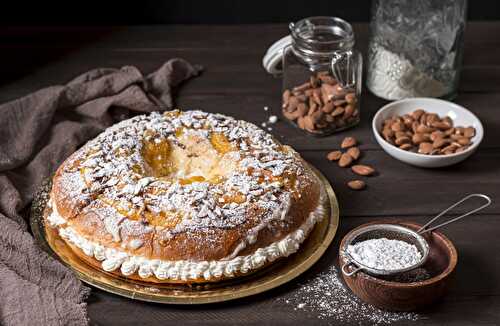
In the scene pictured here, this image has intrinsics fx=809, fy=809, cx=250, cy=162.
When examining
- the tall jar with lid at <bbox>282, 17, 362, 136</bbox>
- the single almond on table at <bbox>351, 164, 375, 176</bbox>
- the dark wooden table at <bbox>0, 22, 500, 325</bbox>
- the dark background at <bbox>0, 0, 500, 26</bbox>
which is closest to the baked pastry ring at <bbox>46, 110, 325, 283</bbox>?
the dark wooden table at <bbox>0, 22, 500, 325</bbox>

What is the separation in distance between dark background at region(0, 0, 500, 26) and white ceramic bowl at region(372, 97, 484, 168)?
2.70ft

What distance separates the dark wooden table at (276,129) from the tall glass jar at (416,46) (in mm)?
86

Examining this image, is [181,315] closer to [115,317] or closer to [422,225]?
[115,317]

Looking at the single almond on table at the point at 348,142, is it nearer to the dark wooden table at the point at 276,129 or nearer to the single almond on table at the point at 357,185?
the dark wooden table at the point at 276,129

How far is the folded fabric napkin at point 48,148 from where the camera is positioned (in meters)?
1.51

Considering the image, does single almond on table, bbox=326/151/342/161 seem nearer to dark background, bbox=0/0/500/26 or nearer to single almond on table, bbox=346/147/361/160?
single almond on table, bbox=346/147/361/160

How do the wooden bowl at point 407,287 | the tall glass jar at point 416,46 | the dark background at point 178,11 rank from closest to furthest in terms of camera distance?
1. the wooden bowl at point 407,287
2. the tall glass jar at point 416,46
3. the dark background at point 178,11

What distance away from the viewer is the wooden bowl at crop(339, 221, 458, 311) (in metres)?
1.47

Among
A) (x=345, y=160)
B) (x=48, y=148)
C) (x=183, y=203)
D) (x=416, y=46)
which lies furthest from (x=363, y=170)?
(x=48, y=148)

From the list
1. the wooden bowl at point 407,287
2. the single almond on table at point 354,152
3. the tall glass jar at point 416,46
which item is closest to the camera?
the wooden bowl at point 407,287

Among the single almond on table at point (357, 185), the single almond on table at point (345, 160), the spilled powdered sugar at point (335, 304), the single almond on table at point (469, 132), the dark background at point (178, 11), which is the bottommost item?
the spilled powdered sugar at point (335, 304)

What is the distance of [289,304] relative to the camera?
154 centimetres

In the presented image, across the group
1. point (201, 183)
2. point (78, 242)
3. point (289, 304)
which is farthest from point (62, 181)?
point (289, 304)

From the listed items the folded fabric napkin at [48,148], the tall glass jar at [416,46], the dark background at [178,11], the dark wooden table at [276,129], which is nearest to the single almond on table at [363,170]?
the dark wooden table at [276,129]
